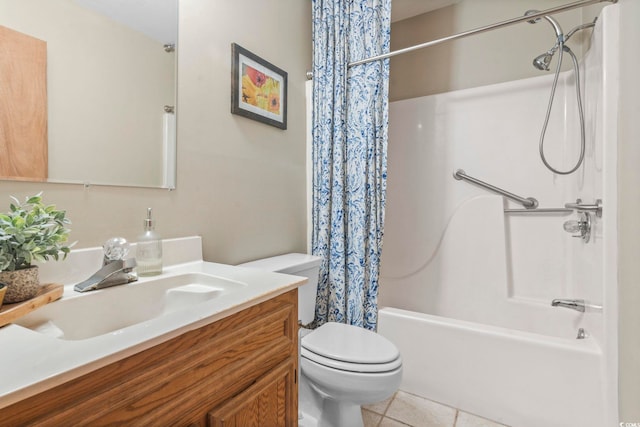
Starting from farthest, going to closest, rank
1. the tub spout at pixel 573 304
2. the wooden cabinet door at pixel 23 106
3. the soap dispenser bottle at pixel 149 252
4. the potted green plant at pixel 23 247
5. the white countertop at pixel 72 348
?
the tub spout at pixel 573 304
the soap dispenser bottle at pixel 149 252
the wooden cabinet door at pixel 23 106
the potted green plant at pixel 23 247
the white countertop at pixel 72 348

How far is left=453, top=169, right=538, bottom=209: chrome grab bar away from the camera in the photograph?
183 centimetres

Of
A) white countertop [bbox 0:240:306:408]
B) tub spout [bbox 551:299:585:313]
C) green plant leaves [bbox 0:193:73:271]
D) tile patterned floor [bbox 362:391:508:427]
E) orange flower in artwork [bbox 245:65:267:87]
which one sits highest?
orange flower in artwork [bbox 245:65:267:87]

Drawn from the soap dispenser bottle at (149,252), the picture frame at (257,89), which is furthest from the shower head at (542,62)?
the soap dispenser bottle at (149,252)

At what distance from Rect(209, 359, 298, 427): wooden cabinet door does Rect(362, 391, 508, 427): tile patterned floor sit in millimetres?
806

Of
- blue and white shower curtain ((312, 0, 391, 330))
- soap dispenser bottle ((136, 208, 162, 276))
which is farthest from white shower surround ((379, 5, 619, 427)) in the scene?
soap dispenser bottle ((136, 208, 162, 276))

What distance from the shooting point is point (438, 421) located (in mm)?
1432

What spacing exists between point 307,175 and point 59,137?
1177 millimetres

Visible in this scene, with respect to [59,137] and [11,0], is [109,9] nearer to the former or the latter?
[11,0]

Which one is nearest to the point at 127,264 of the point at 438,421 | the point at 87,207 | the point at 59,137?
the point at 87,207

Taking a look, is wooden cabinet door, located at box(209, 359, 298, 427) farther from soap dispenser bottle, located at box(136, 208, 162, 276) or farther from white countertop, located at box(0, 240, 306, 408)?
soap dispenser bottle, located at box(136, 208, 162, 276)

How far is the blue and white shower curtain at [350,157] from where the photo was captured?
5.16ft

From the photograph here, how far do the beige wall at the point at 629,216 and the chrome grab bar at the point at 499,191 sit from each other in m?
0.64

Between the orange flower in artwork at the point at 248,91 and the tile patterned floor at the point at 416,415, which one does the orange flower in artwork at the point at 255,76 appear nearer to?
the orange flower in artwork at the point at 248,91

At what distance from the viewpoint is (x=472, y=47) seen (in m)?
2.00
